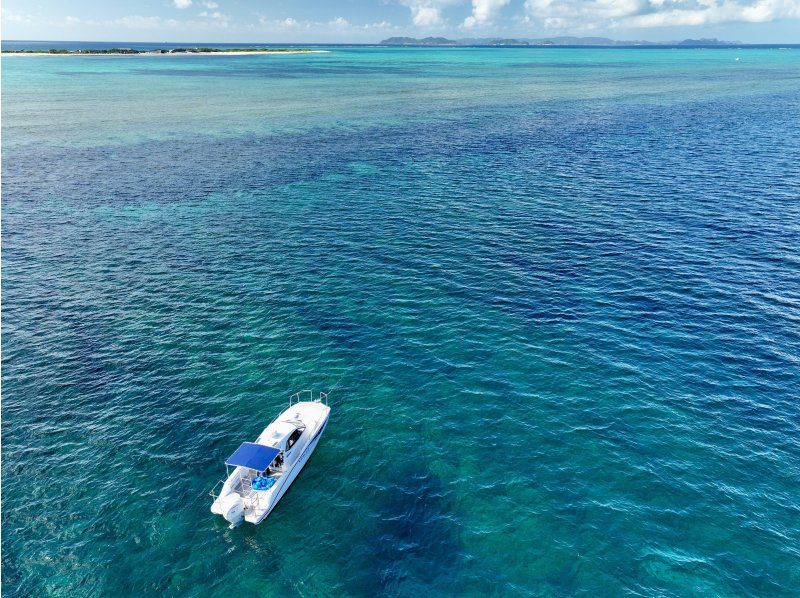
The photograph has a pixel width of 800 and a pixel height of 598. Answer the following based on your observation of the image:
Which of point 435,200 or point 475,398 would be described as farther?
point 435,200

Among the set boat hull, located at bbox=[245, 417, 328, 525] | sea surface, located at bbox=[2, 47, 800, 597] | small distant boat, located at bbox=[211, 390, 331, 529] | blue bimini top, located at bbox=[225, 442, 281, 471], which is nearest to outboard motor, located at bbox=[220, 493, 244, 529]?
small distant boat, located at bbox=[211, 390, 331, 529]

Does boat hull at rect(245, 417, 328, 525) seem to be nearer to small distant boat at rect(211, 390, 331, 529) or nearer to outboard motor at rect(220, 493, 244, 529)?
small distant boat at rect(211, 390, 331, 529)

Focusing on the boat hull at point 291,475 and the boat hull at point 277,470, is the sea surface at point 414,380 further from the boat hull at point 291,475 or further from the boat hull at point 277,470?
the boat hull at point 277,470

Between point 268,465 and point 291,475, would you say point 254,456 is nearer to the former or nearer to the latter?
point 268,465

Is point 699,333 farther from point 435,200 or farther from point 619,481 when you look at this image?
point 435,200

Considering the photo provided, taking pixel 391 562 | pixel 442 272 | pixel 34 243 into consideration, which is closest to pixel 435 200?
pixel 442 272

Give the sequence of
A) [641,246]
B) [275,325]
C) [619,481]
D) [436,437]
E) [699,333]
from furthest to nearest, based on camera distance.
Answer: [641,246]
[275,325]
[699,333]
[436,437]
[619,481]
